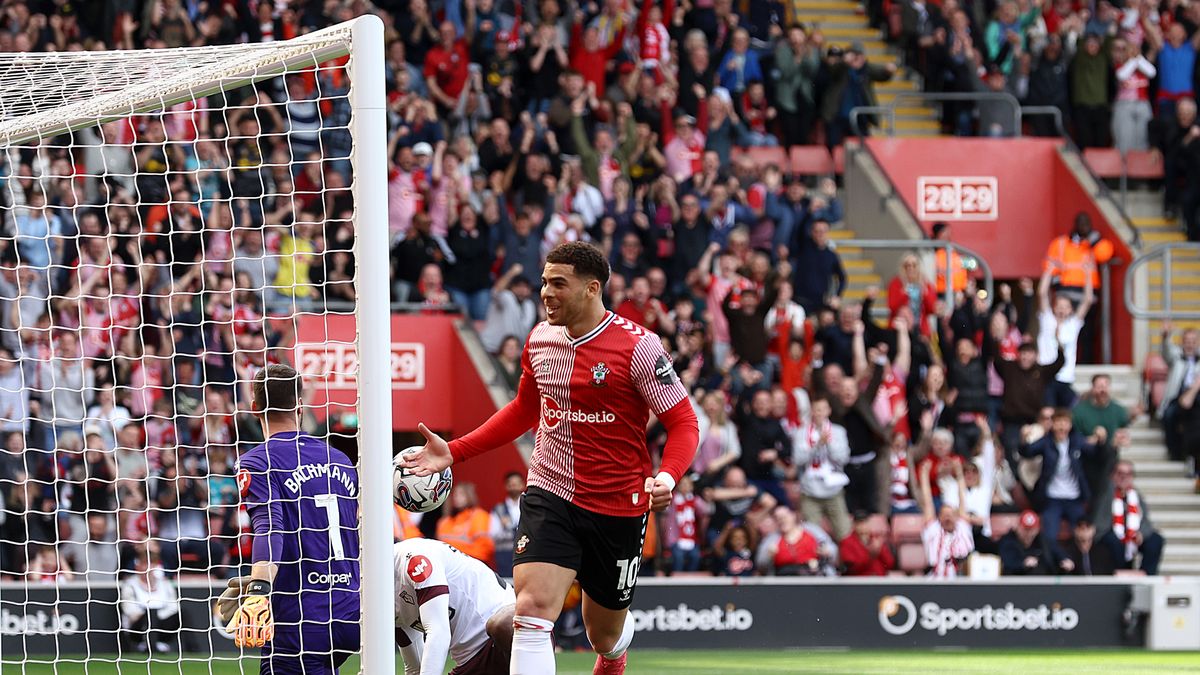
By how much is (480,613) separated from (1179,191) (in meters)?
14.1

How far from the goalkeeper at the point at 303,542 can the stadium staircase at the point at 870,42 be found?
48.9 ft

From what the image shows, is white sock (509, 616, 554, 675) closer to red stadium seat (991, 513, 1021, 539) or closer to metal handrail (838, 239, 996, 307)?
red stadium seat (991, 513, 1021, 539)

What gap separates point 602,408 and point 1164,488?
38.5ft

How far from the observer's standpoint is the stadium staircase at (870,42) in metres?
21.1

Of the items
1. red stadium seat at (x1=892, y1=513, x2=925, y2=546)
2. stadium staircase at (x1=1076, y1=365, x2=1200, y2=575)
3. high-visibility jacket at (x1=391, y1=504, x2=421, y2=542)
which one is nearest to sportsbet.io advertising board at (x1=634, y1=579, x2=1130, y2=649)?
red stadium seat at (x1=892, y1=513, x2=925, y2=546)

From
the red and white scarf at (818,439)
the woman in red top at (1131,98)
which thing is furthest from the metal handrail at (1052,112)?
the red and white scarf at (818,439)

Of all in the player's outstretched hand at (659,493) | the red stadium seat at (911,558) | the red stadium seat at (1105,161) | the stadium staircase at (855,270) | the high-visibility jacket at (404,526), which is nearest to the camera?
the player's outstretched hand at (659,493)

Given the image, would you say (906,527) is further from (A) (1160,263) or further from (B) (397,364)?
(A) (1160,263)

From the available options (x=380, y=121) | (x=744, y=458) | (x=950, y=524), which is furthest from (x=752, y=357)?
(x=380, y=121)

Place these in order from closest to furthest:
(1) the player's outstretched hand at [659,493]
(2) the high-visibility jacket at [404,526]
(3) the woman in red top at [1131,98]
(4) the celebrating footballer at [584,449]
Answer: (1) the player's outstretched hand at [659,493] → (4) the celebrating footballer at [584,449] → (2) the high-visibility jacket at [404,526] → (3) the woman in red top at [1131,98]

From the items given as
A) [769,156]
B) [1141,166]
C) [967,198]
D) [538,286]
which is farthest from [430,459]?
[1141,166]

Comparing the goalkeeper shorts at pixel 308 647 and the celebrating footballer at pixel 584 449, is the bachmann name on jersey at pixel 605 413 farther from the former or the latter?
the goalkeeper shorts at pixel 308 647

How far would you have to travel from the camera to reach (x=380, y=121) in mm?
6207

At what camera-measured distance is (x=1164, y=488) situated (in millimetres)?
17156
